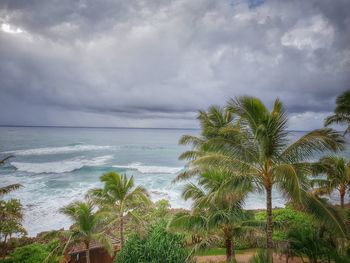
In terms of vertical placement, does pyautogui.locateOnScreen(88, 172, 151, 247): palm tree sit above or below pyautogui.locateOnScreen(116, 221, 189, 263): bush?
above

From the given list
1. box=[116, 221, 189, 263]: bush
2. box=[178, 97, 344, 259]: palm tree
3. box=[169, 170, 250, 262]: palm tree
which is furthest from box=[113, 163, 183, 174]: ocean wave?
box=[178, 97, 344, 259]: palm tree

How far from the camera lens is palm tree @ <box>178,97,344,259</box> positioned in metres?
6.30

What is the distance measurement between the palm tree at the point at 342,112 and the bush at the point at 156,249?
11189mm

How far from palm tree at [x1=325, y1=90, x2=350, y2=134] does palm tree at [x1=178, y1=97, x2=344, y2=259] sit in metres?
9.05

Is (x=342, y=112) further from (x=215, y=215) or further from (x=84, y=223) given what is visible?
(x=84, y=223)

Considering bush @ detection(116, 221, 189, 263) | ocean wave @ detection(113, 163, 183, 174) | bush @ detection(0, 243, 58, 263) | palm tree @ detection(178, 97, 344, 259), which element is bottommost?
bush @ detection(0, 243, 58, 263)

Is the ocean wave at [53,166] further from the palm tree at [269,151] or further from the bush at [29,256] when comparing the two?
the palm tree at [269,151]

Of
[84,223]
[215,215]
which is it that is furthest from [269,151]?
[84,223]

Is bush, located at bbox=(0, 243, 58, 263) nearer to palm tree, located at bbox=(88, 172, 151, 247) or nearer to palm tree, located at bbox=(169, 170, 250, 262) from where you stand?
palm tree, located at bbox=(88, 172, 151, 247)

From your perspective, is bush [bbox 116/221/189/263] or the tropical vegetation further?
bush [bbox 116/221/189/263]

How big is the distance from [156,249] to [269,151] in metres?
5.95

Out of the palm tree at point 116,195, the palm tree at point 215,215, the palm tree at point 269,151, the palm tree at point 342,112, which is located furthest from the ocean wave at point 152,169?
the palm tree at point 269,151

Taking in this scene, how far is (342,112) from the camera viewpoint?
1387cm

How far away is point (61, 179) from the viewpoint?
36219 mm
